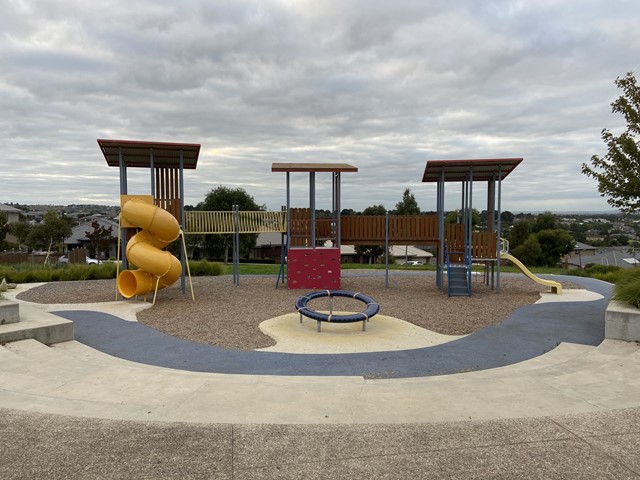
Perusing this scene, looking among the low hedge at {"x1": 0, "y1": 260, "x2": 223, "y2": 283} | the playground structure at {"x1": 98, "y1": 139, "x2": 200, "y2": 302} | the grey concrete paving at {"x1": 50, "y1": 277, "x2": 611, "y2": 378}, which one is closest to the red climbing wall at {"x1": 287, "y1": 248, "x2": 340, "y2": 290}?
the playground structure at {"x1": 98, "y1": 139, "x2": 200, "y2": 302}

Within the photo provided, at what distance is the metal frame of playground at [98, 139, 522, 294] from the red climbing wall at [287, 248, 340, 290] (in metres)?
0.12

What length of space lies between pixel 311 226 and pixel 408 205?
104ft

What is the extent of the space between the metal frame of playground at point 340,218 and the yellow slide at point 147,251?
3.81 feet

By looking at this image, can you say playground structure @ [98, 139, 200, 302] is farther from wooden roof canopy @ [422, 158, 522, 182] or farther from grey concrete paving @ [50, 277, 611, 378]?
wooden roof canopy @ [422, 158, 522, 182]

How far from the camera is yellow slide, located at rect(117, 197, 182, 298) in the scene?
13.3 metres

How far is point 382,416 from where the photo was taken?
4.80m

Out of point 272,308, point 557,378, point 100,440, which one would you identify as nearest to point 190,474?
point 100,440

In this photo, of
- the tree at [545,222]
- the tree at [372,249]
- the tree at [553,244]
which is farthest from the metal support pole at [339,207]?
the tree at [545,222]

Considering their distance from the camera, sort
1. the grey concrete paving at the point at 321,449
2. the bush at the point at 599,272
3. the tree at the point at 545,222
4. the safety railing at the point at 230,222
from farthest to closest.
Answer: the tree at the point at 545,222, the bush at the point at 599,272, the safety railing at the point at 230,222, the grey concrete paving at the point at 321,449

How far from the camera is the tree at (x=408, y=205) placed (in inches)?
1834

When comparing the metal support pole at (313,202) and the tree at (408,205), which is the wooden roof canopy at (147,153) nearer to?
the metal support pole at (313,202)

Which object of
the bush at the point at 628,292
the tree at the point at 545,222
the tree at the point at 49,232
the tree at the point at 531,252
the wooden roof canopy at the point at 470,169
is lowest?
the tree at the point at 531,252

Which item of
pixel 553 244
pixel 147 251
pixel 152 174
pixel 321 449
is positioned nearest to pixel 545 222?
pixel 553 244

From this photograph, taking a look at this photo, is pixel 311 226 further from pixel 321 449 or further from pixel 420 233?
pixel 321 449
